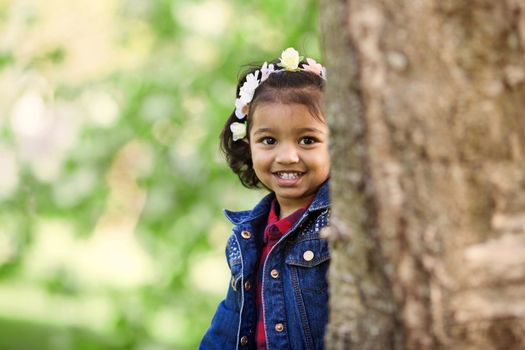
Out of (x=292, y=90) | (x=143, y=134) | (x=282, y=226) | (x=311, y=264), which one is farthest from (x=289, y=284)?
(x=143, y=134)

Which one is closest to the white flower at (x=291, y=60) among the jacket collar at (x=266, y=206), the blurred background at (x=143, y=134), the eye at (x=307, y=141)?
the eye at (x=307, y=141)

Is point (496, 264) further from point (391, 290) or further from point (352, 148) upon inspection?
point (352, 148)

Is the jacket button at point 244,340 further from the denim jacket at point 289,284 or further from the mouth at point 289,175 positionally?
the mouth at point 289,175

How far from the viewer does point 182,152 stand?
5422mm

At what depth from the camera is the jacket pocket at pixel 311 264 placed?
7.72 ft

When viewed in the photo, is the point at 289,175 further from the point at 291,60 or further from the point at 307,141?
the point at 291,60

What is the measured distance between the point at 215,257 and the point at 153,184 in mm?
627

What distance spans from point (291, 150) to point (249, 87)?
0.29 meters

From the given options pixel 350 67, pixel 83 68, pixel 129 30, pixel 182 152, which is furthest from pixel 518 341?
pixel 83 68

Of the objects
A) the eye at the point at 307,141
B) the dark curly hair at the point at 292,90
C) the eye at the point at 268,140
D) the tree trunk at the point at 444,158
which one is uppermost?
the dark curly hair at the point at 292,90

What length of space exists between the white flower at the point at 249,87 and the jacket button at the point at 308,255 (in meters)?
0.52

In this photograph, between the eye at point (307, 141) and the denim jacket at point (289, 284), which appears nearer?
the denim jacket at point (289, 284)

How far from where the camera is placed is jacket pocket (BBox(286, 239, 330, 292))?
2.35m

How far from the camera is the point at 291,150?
245cm
